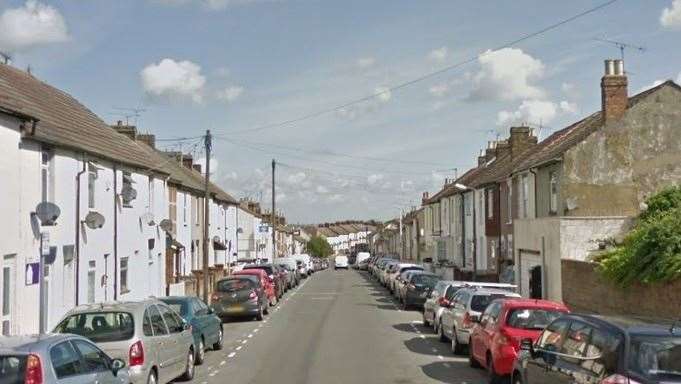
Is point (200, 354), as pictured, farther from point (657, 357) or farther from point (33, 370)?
point (657, 357)

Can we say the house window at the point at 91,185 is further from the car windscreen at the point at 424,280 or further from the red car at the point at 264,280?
the car windscreen at the point at 424,280

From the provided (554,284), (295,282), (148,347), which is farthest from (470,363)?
(295,282)

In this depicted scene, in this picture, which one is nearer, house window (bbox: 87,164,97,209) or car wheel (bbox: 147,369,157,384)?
car wheel (bbox: 147,369,157,384)

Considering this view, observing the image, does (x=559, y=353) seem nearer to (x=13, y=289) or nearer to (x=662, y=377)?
(x=662, y=377)

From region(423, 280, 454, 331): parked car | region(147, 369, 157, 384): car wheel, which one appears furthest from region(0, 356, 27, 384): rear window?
region(423, 280, 454, 331): parked car

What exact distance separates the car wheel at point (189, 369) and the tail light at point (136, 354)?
2.71 metres

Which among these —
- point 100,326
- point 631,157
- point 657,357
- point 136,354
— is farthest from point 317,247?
point 657,357

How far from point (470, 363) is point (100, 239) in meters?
12.1

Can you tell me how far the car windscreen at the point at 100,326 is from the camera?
1292 cm

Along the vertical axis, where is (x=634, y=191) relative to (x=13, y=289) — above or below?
above

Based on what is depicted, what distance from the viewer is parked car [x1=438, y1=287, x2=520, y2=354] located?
18.5 metres

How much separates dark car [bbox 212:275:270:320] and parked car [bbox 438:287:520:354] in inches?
386

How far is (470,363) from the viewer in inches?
674

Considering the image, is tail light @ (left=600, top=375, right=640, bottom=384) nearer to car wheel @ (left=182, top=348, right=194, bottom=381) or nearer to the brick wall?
car wheel @ (left=182, top=348, right=194, bottom=381)
